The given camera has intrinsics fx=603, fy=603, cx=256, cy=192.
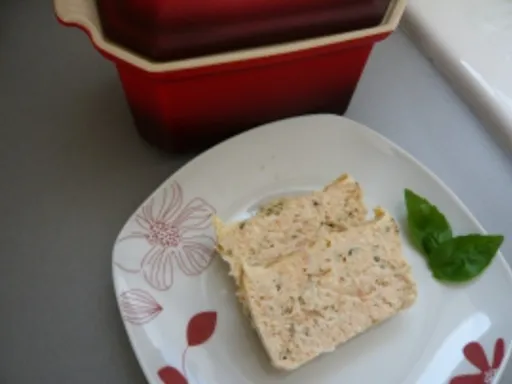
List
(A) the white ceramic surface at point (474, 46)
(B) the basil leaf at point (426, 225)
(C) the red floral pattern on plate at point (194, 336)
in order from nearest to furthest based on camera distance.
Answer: (C) the red floral pattern on plate at point (194, 336)
(B) the basil leaf at point (426, 225)
(A) the white ceramic surface at point (474, 46)

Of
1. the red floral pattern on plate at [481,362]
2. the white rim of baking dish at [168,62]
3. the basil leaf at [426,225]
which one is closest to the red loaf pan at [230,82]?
the white rim of baking dish at [168,62]

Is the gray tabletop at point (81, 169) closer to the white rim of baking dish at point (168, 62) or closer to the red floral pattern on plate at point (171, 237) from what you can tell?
the red floral pattern on plate at point (171, 237)

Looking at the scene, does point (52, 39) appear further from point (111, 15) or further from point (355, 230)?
point (355, 230)

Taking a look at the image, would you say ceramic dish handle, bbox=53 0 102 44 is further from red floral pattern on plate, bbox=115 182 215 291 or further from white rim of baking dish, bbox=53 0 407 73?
red floral pattern on plate, bbox=115 182 215 291

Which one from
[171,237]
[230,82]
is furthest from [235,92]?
[171,237]

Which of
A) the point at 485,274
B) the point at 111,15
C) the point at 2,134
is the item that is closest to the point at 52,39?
the point at 2,134

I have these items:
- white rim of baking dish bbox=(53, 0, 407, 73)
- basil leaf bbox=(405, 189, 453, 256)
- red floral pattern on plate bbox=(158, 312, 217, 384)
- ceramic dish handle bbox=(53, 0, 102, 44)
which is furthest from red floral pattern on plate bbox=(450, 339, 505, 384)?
ceramic dish handle bbox=(53, 0, 102, 44)

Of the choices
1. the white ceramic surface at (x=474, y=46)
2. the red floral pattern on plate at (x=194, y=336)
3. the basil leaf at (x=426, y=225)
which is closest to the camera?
the red floral pattern on plate at (x=194, y=336)

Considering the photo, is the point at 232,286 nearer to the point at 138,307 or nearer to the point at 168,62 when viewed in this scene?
the point at 138,307
